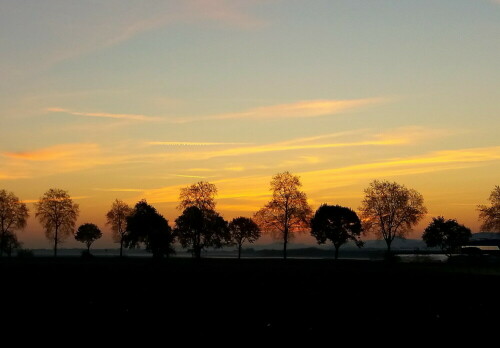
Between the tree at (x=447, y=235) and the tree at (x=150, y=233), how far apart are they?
230 ft

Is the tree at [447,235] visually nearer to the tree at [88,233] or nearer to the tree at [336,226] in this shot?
the tree at [336,226]

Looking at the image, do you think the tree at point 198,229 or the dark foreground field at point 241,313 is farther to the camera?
the tree at point 198,229

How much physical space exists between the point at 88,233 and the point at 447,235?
9734 centimetres

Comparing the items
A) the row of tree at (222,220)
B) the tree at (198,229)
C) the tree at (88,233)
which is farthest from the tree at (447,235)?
the tree at (88,233)

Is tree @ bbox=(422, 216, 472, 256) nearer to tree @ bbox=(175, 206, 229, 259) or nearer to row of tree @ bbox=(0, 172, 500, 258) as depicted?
row of tree @ bbox=(0, 172, 500, 258)

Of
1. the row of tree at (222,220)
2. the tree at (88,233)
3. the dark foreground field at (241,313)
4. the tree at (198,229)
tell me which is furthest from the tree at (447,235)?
the dark foreground field at (241,313)

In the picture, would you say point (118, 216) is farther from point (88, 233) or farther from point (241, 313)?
point (241, 313)

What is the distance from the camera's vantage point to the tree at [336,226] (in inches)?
5108

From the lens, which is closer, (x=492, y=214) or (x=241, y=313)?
(x=241, y=313)

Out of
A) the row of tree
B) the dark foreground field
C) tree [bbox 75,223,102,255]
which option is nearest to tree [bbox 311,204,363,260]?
the row of tree

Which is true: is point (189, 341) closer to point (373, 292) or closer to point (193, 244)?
point (373, 292)

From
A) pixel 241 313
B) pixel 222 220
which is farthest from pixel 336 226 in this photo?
pixel 241 313

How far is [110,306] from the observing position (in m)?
28.1

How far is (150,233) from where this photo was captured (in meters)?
114
